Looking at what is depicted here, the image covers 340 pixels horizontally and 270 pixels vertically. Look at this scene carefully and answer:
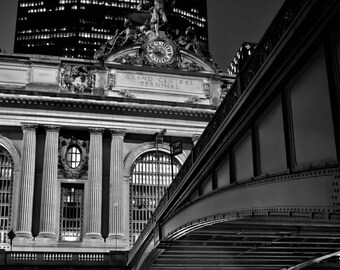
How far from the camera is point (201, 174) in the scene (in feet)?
61.4

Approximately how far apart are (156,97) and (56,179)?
1064 centimetres

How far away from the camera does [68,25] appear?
98812mm

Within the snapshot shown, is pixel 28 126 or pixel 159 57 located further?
pixel 159 57

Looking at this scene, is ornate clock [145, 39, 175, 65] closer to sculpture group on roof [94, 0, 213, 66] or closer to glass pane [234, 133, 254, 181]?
sculpture group on roof [94, 0, 213, 66]

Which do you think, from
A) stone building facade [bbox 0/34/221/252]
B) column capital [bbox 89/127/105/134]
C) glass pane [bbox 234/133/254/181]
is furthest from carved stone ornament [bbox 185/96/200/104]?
glass pane [bbox 234/133/254/181]

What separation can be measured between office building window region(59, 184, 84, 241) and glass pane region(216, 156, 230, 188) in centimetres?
2854

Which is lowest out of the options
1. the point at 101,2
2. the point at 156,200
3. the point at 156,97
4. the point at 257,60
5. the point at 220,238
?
the point at 220,238

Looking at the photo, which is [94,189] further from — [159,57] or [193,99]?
[159,57]

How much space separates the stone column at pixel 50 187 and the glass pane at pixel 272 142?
31.1 m

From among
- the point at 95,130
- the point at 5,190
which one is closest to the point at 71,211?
the point at 5,190

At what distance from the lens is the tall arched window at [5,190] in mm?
42428

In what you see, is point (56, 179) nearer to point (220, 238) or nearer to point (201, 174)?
point (220, 238)

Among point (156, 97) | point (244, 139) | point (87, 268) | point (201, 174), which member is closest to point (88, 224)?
point (87, 268)

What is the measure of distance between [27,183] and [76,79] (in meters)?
9.49
